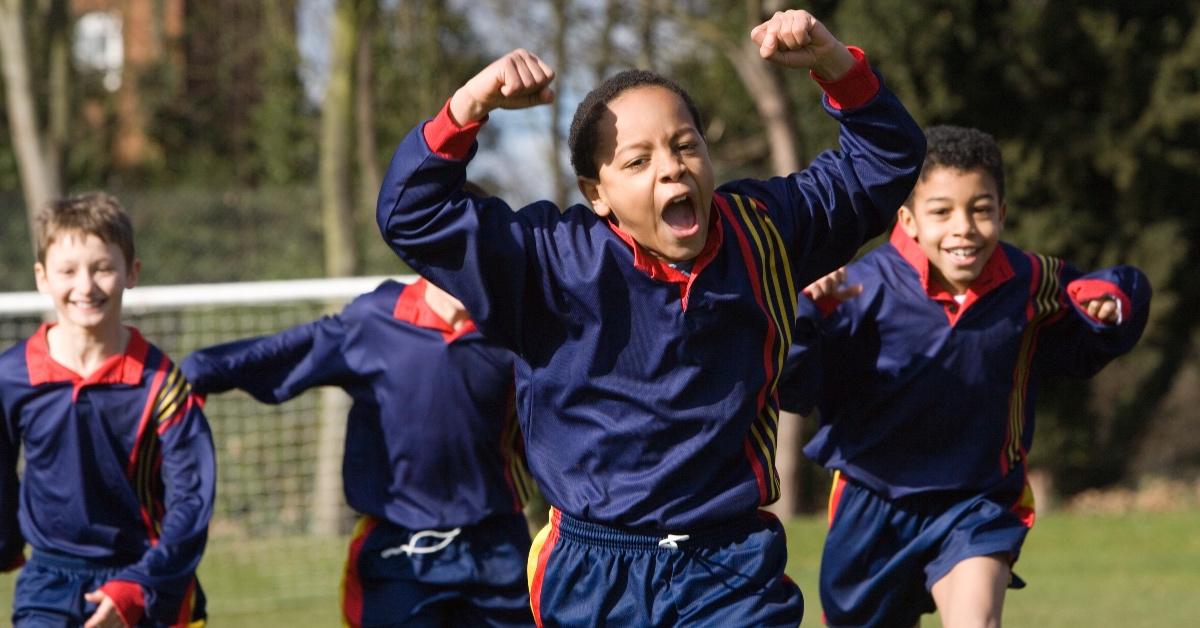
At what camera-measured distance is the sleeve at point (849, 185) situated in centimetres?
358

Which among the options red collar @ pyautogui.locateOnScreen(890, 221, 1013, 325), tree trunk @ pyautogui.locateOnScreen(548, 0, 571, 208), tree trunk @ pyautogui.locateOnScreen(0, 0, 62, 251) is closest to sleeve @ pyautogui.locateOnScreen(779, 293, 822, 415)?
red collar @ pyautogui.locateOnScreen(890, 221, 1013, 325)

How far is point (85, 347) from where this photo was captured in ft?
15.5

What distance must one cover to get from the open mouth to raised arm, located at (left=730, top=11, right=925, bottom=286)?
290mm

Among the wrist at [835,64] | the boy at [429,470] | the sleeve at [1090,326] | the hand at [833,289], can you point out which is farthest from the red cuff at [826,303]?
the wrist at [835,64]

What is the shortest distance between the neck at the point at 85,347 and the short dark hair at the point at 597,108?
6.16ft

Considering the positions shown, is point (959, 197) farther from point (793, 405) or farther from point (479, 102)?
point (479, 102)

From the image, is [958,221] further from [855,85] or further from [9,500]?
[9,500]

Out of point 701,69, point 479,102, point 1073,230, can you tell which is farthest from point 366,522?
point 701,69

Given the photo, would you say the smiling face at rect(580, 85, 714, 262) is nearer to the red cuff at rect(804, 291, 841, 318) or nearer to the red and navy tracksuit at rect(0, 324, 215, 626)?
the red cuff at rect(804, 291, 841, 318)

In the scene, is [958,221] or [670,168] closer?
[670,168]

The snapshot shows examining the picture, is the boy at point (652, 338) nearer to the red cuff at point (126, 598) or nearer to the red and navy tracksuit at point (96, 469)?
the red cuff at point (126, 598)

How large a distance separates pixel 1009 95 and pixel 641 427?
9873 millimetres

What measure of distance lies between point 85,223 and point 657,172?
7.09ft

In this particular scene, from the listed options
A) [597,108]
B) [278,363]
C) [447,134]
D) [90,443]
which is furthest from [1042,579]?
[447,134]
